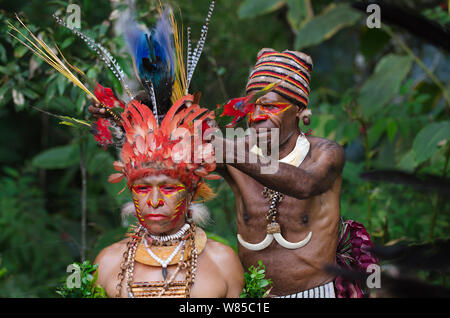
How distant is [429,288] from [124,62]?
2544 mm

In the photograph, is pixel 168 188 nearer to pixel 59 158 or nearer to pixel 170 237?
pixel 170 237

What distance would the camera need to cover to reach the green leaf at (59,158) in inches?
193

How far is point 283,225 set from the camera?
2.30 metres

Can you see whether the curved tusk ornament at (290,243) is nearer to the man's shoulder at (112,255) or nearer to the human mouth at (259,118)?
the human mouth at (259,118)

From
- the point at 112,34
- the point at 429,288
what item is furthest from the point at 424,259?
the point at 112,34

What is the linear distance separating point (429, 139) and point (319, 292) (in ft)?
5.11

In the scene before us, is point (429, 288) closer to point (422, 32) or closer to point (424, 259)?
point (424, 259)

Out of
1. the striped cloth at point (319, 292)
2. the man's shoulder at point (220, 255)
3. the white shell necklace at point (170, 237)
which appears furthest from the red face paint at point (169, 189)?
the striped cloth at point (319, 292)

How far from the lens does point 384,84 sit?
4.12 m

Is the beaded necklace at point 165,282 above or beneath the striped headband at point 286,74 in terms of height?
beneath

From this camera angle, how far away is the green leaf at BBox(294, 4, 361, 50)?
4.64 meters

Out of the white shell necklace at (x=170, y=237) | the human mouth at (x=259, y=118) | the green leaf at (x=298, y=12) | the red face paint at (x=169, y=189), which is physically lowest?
the white shell necklace at (x=170, y=237)

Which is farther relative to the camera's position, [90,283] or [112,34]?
[112,34]

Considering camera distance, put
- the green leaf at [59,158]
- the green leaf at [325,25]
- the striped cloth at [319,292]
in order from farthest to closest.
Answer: the green leaf at [59,158] < the green leaf at [325,25] < the striped cloth at [319,292]
